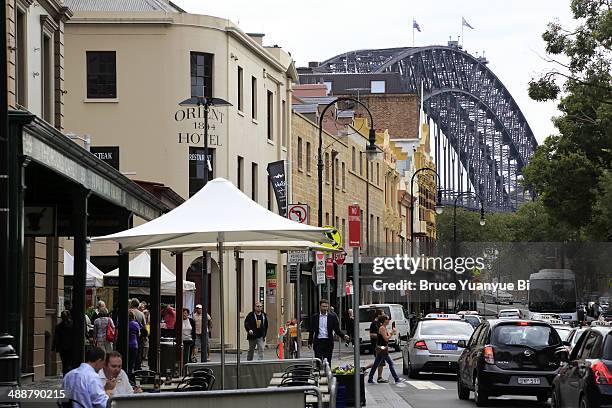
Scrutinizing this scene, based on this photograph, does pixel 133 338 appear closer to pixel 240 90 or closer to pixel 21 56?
pixel 21 56

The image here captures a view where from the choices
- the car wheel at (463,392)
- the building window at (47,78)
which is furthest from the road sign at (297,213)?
the car wheel at (463,392)

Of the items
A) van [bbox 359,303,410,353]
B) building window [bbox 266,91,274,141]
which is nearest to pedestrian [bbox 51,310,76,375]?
van [bbox 359,303,410,353]

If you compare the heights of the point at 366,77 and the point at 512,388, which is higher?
the point at 366,77

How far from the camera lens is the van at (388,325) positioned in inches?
2144

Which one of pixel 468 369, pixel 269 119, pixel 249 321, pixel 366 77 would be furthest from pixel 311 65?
pixel 468 369

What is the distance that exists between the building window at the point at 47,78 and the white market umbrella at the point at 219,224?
15.5 metres

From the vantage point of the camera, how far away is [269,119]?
58469 millimetres

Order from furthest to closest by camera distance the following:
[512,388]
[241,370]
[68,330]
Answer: [68,330], [512,388], [241,370]

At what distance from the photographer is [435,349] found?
1341 inches

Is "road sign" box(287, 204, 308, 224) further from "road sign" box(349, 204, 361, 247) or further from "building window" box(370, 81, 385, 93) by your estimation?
"building window" box(370, 81, 385, 93)

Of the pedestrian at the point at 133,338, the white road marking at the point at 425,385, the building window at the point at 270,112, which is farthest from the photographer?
the building window at the point at 270,112

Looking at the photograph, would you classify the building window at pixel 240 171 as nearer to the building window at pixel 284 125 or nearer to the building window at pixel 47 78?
the building window at pixel 284 125

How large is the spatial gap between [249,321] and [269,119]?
77.6 feet

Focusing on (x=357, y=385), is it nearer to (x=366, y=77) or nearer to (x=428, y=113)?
(x=366, y=77)
